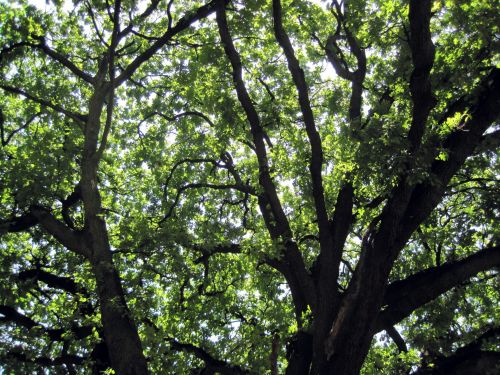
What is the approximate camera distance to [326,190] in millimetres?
11117

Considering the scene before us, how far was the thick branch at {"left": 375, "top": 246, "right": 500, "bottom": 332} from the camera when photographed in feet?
24.0

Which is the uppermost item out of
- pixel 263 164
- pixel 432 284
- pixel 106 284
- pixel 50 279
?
pixel 263 164

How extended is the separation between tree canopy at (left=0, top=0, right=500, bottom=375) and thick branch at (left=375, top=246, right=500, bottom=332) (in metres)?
0.03

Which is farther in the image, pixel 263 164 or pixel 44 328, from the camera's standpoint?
pixel 263 164

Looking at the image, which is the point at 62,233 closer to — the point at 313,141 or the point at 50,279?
the point at 50,279

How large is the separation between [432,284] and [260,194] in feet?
12.2

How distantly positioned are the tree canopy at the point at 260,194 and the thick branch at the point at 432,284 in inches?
1.2

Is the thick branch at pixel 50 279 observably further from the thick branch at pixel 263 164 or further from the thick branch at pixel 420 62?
the thick branch at pixel 420 62

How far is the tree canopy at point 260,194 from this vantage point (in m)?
7.01

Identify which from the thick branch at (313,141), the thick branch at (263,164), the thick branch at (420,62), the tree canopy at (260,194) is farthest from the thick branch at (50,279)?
the thick branch at (420,62)

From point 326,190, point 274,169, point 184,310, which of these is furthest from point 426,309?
point 184,310

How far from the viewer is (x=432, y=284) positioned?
289 inches

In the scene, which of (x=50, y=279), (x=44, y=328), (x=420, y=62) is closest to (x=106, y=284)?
(x=44, y=328)

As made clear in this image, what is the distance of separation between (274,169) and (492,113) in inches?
190
